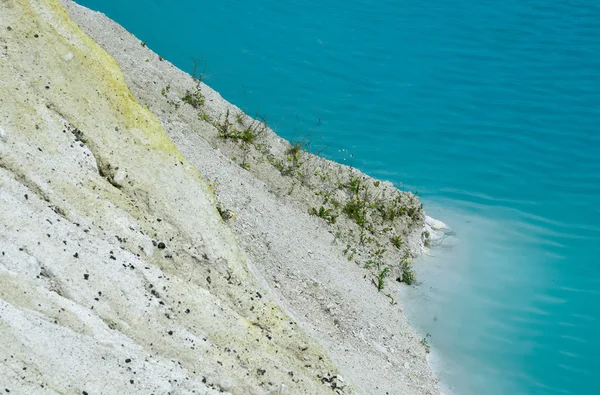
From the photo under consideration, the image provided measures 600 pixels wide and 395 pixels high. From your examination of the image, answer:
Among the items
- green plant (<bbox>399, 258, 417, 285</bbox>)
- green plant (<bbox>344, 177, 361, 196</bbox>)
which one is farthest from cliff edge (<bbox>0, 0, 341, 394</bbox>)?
green plant (<bbox>344, 177, 361, 196</bbox>)

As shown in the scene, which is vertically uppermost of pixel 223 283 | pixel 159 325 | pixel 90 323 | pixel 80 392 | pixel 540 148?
pixel 540 148

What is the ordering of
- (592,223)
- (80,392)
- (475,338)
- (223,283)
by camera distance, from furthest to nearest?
(592,223)
(475,338)
(223,283)
(80,392)

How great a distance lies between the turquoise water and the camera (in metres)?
14.5

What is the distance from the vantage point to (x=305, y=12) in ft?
95.8

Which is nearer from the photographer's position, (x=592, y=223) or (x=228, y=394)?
(x=228, y=394)

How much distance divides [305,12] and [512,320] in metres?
18.4

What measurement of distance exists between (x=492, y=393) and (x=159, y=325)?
8445 millimetres

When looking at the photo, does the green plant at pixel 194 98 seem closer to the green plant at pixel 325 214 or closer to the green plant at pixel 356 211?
the green plant at pixel 325 214

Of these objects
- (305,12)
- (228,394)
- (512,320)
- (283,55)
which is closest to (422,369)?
(512,320)

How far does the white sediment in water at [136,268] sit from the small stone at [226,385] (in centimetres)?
1

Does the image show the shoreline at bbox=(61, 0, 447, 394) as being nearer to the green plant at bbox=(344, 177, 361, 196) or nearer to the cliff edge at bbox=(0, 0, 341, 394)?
the green plant at bbox=(344, 177, 361, 196)

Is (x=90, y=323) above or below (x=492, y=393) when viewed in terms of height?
below

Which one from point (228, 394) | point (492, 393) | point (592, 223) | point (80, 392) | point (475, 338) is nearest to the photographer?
point (80, 392)

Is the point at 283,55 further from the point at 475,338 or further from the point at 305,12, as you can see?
the point at 475,338
